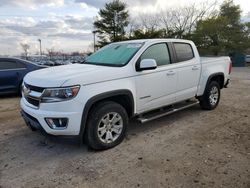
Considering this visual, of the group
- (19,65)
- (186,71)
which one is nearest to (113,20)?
(19,65)

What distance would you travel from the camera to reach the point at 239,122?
5.48 m

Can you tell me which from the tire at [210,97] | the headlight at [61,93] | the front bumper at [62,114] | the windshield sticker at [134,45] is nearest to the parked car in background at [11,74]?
the windshield sticker at [134,45]

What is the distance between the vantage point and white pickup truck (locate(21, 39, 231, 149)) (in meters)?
3.68

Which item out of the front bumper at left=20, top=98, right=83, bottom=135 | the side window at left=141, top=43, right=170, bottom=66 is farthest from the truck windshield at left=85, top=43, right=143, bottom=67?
the front bumper at left=20, top=98, right=83, bottom=135

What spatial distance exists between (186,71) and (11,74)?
6.14m

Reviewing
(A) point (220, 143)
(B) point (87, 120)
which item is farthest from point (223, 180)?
(B) point (87, 120)

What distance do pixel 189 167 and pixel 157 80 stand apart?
179 centimetres

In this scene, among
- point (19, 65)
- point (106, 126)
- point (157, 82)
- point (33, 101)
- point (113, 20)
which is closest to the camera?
point (33, 101)

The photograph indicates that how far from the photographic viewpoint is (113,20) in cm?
4072

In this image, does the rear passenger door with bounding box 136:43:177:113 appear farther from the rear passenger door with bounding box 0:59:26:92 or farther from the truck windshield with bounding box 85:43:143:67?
the rear passenger door with bounding box 0:59:26:92

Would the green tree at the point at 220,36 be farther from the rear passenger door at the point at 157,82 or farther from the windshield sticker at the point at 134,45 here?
the windshield sticker at the point at 134,45

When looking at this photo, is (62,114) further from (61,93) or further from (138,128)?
(138,128)

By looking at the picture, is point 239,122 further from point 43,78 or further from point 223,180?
point 43,78

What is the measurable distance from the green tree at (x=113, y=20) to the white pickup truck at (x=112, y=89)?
35.9m
